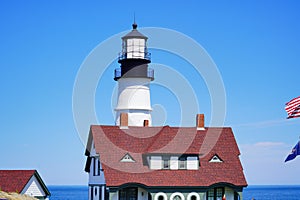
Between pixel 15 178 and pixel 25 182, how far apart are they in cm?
78

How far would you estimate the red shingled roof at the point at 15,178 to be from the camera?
39.5 meters

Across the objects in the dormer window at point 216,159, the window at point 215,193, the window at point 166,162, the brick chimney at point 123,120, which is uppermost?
the brick chimney at point 123,120

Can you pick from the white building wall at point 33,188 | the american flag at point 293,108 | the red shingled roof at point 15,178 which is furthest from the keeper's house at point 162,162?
the american flag at point 293,108

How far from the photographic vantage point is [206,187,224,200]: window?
45719 mm

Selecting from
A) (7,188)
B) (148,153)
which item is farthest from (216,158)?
(7,188)

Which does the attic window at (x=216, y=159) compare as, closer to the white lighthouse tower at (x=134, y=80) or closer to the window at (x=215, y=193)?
the window at (x=215, y=193)

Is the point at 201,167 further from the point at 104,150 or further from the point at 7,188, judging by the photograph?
the point at 7,188

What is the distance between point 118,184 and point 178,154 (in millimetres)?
5112

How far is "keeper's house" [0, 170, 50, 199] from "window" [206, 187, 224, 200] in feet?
37.8

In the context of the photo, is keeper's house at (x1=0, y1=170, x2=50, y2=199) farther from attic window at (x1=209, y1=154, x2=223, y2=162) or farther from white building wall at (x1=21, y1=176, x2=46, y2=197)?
attic window at (x1=209, y1=154, x2=223, y2=162)

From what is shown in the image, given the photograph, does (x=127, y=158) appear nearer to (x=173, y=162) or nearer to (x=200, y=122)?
(x=173, y=162)

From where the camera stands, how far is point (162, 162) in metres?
45.9

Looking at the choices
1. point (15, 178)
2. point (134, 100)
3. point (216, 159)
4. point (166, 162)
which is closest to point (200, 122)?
point (216, 159)

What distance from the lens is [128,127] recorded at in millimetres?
48656
